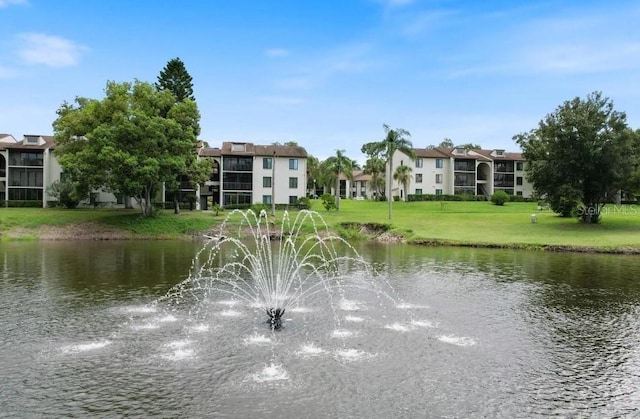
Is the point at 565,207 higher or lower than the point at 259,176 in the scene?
lower

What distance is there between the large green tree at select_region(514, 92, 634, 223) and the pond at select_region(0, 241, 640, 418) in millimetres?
30361

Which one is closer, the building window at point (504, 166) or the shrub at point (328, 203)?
the shrub at point (328, 203)

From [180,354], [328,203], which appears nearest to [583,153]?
[328,203]

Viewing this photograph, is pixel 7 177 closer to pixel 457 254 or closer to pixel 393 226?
pixel 393 226

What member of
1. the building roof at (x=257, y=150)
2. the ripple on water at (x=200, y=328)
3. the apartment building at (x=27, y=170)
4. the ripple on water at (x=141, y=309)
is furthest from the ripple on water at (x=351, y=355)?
the apartment building at (x=27, y=170)

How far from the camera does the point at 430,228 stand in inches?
2359

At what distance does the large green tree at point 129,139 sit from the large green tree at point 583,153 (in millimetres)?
42226

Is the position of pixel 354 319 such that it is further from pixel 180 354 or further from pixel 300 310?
pixel 180 354

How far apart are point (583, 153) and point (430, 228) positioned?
1819cm

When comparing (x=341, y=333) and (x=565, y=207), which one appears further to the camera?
(x=565, y=207)

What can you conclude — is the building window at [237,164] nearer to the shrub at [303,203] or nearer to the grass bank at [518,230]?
the shrub at [303,203]

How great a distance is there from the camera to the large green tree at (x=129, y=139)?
59.0 metres

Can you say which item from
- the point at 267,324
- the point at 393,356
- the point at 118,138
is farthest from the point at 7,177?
the point at 393,356

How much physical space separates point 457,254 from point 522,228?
62.2 feet
